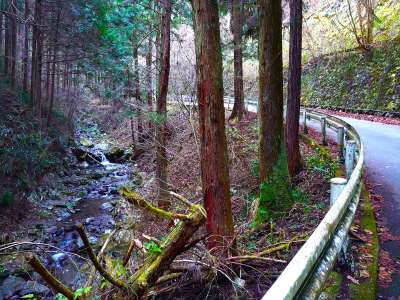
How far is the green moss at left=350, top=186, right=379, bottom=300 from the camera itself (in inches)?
141

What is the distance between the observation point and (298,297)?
246cm

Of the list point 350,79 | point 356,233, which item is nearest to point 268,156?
point 356,233

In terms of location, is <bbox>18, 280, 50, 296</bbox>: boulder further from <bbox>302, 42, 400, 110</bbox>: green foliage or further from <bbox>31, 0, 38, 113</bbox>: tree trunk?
<bbox>302, 42, 400, 110</bbox>: green foliage

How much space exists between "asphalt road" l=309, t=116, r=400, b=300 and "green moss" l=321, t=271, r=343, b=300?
39 centimetres

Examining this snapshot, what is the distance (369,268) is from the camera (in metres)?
4.11

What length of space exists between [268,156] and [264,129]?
0.60 meters

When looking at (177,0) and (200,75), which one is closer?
(200,75)

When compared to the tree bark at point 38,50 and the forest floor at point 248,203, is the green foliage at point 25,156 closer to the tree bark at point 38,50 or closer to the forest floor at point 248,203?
the tree bark at point 38,50

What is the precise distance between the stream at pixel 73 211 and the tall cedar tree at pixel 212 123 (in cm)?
257

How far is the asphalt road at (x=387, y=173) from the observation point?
15.1 ft

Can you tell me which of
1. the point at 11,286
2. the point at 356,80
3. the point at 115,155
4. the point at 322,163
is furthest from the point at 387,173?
the point at 115,155

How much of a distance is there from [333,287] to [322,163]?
7942 mm

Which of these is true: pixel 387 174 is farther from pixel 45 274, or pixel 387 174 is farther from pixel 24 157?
pixel 24 157

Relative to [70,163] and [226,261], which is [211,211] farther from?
[70,163]
